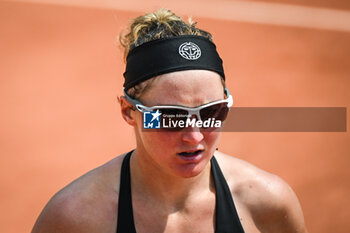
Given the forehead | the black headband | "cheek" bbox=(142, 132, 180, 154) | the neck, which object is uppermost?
the black headband

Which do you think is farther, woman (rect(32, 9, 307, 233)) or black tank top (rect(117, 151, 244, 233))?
black tank top (rect(117, 151, 244, 233))

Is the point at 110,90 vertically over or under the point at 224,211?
over

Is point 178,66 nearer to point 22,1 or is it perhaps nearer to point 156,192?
point 156,192

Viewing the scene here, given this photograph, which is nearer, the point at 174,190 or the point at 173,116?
the point at 173,116

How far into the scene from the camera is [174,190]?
8.73 ft

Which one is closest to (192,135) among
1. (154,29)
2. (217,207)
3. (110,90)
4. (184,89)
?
(184,89)

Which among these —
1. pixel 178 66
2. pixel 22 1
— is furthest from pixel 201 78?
pixel 22 1

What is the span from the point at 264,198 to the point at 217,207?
342 millimetres

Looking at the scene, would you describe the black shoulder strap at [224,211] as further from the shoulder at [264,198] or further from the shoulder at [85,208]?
the shoulder at [85,208]

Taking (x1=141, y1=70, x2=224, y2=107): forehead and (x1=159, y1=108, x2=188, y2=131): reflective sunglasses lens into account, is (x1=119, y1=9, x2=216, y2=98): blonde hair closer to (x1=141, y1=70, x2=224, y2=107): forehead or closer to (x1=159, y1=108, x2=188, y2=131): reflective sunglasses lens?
(x1=141, y1=70, x2=224, y2=107): forehead

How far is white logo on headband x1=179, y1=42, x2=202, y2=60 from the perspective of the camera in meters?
2.40

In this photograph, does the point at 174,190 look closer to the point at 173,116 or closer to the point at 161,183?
the point at 161,183

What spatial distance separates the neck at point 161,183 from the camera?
2.59 metres

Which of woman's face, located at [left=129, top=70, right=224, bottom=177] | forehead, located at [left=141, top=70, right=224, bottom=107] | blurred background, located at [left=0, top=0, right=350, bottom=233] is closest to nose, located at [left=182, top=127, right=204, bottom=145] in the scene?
woman's face, located at [left=129, top=70, right=224, bottom=177]
